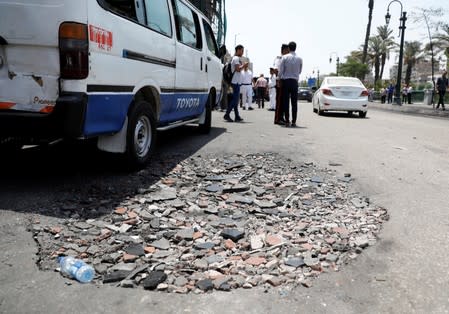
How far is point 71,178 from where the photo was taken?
4.12 meters

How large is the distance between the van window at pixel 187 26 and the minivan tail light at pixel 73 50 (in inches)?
90.9

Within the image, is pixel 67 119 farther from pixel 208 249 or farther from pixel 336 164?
pixel 336 164

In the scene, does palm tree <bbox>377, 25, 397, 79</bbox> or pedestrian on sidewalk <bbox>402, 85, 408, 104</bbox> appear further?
palm tree <bbox>377, 25, 397, 79</bbox>

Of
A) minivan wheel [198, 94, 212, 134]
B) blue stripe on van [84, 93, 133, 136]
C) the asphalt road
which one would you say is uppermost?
blue stripe on van [84, 93, 133, 136]

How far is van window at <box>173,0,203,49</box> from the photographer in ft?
18.0

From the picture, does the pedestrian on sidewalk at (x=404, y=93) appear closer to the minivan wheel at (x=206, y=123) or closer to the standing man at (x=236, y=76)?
the standing man at (x=236, y=76)

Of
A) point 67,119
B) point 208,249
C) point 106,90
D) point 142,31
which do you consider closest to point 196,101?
point 142,31

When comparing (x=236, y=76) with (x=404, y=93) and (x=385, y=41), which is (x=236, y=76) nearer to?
(x=404, y=93)

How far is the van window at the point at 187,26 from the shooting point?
18.0 feet

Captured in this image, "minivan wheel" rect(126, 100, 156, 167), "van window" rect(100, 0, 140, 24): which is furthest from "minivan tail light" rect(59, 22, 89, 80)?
"minivan wheel" rect(126, 100, 156, 167)

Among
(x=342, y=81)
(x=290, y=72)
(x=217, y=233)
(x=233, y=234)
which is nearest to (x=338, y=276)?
(x=233, y=234)

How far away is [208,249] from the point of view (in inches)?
109

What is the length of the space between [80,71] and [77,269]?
1.68 meters

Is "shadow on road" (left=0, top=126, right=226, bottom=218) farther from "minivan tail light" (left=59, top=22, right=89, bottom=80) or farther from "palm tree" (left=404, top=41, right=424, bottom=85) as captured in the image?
"palm tree" (left=404, top=41, right=424, bottom=85)
